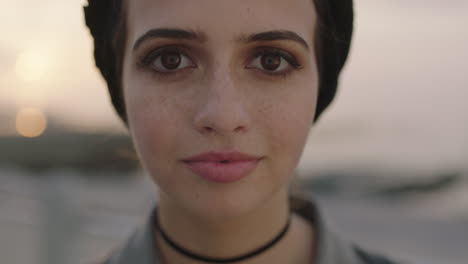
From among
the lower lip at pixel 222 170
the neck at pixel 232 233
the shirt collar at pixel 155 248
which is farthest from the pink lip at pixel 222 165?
the shirt collar at pixel 155 248

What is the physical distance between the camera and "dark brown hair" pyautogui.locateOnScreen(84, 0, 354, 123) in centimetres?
150

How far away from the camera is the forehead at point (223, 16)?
1.27m

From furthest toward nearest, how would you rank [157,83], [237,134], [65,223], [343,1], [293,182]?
[65,223], [293,182], [343,1], [157,83], [237,134]

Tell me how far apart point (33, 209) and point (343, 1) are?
2.35 m

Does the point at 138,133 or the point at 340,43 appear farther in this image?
the point at 340,43

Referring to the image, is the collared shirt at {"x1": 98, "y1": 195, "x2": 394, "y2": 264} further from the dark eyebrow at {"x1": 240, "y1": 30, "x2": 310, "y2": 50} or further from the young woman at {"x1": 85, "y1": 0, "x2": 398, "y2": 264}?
the dark eyebrow at {"x1": 240, "y1": 30, "x2": 310, "y2": 50}

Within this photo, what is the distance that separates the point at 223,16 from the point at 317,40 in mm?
348

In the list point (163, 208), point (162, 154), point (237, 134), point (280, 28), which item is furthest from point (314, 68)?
point (163, 208)

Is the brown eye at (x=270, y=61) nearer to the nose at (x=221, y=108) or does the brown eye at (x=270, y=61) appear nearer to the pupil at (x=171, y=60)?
the nose at (x=221, y=108)

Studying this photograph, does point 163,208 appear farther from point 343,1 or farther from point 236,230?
point 343,1

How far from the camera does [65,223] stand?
9.66 ft

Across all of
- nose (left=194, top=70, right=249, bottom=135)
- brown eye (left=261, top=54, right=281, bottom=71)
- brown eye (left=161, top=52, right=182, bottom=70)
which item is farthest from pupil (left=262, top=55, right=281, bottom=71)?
brown eye (left=161, top=52, right=182, bottom=70)

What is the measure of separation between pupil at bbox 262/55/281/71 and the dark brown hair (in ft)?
0.64

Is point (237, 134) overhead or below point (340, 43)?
below
